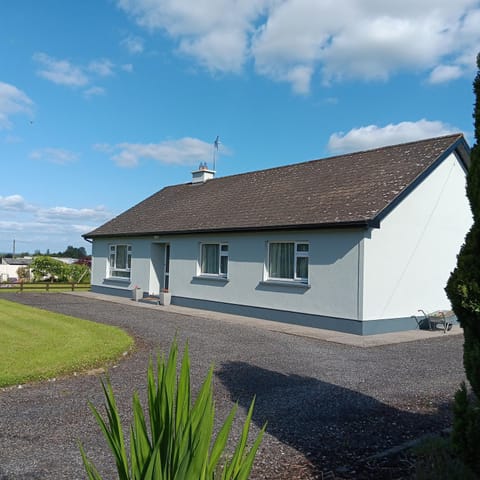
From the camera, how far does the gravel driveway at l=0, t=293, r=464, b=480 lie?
4.69m

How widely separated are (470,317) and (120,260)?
21319 mm

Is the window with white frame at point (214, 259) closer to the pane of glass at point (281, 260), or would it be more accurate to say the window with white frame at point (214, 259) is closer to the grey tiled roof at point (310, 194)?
the grey tiled roof at point (310, 194)

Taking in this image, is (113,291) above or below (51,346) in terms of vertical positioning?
above

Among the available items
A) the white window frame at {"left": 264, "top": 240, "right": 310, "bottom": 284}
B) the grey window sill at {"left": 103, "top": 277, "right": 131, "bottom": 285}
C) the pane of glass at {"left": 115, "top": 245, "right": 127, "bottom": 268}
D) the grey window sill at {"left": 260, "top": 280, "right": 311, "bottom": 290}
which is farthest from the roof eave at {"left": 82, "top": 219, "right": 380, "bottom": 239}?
the grey window sill at {"left": 103, "top": 277, "right": 131, "bottom": 285}

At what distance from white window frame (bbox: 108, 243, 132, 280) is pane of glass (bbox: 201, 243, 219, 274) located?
217 inches

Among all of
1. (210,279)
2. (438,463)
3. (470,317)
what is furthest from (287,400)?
(210,279)

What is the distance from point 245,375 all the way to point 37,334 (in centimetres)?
577

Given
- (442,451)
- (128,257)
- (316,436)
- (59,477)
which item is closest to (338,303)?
(316,436)

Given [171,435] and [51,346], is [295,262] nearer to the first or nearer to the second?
[51,346]

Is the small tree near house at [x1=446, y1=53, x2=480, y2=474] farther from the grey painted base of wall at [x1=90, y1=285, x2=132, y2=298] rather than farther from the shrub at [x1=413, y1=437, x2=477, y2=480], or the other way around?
the grey painted base of wall at [x1=90, y1=285, x2=132, y2=298]

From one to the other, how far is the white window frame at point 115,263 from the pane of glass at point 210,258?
5.51m

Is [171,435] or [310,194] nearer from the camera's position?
[171,435]

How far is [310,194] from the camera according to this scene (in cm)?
1652

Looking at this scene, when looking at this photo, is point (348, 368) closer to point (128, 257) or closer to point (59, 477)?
point (59, 477)
